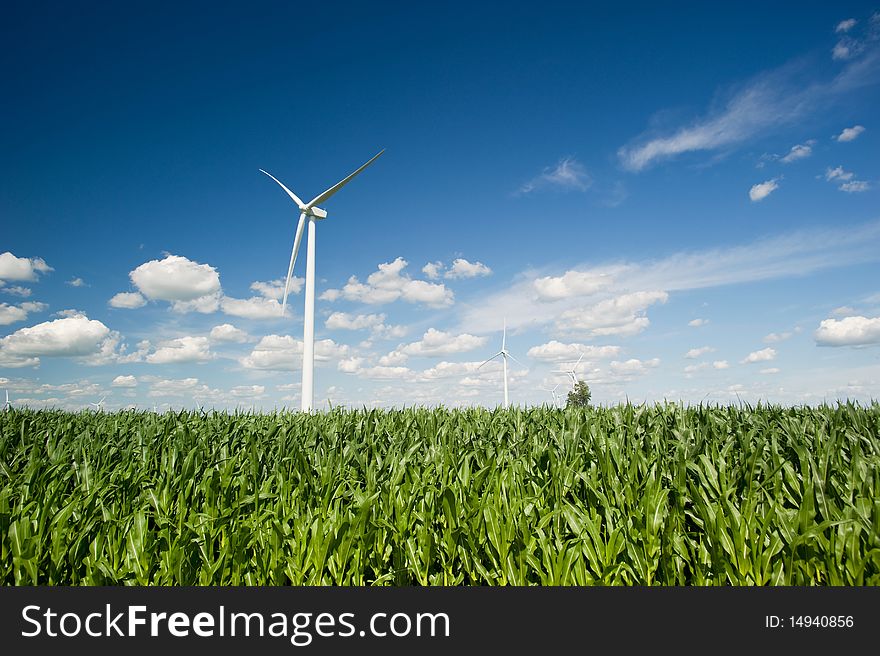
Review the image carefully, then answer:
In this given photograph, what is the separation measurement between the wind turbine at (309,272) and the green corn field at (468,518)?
14077mm

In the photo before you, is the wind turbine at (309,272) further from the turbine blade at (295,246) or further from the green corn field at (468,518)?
the green corn field at (468,518)

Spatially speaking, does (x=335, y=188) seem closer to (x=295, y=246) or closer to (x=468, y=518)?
(x=295, y=246)

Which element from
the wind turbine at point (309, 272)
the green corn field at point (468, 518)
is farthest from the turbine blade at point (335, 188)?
the green corn field at point (468, 518)

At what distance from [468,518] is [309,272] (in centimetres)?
1936

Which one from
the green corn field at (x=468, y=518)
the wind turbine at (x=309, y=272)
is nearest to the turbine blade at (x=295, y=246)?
the wind turbine at (x=309, y=272)

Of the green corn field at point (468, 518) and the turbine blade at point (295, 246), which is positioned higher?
the turbine blade at point (295, 246)

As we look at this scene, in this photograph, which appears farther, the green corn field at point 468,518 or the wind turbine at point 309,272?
the wind turbine at point 309,272

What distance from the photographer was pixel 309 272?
2319 cm

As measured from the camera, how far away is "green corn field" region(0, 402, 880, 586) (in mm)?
4805

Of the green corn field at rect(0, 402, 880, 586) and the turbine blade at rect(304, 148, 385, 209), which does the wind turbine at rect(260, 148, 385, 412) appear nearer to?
the turbine blade at rect(304, 148, 385, 209)

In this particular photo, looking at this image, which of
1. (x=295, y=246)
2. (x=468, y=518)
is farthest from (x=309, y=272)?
(x=468, y=518)

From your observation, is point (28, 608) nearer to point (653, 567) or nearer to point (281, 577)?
point (281, 577)

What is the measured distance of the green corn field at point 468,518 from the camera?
15.8 feet

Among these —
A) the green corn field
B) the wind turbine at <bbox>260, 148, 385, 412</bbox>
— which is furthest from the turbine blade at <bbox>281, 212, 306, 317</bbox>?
the green corn field
